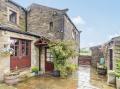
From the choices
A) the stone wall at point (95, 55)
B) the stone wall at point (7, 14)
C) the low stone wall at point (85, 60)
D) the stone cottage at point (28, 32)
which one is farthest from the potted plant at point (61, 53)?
the low stone wall at point (85, 60)

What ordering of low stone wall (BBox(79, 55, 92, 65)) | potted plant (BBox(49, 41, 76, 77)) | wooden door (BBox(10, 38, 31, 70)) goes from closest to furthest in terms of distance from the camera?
wooden door (BBox(10, 38, 31, 70)) < potted plant (BBox(49, 41, 76, 77)) < low stone wall (BBox(79, 55, 92, 65))

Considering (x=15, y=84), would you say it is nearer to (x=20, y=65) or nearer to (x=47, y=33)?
(x=20, y=65)

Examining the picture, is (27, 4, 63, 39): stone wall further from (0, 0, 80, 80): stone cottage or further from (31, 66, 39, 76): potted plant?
(31, 66, 39, 76): potted plant

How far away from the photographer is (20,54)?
577 inches

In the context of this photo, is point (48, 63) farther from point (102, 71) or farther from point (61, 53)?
point (102, 71)

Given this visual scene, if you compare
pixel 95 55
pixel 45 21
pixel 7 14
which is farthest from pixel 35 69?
pixel 95 55

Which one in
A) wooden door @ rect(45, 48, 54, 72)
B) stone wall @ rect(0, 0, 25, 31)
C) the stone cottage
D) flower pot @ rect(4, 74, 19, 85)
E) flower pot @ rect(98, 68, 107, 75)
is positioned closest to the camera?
flower pot @ rect(4, 74, 19, 85)

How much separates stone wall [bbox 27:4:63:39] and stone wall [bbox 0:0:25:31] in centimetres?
98

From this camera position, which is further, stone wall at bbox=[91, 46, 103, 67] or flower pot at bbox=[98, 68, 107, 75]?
stone wall at bbox=[91, 46, 103, 67]

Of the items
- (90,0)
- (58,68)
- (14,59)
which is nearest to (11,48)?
(14,59)

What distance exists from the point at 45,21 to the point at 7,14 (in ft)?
13.6

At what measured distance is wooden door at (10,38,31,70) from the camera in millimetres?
13709

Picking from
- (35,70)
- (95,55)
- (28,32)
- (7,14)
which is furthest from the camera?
(95,55)

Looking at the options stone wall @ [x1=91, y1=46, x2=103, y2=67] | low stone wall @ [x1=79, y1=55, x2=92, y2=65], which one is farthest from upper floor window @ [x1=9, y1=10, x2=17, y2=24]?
low stone wall @ [x1=79, y1=55, x2=92, y2=65]
